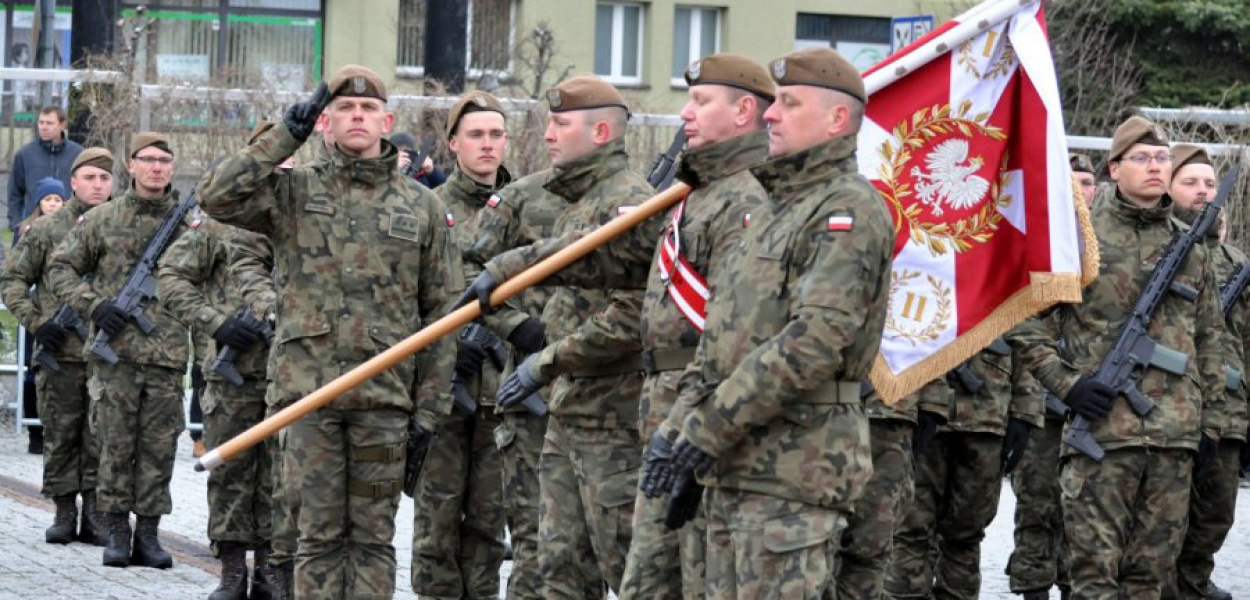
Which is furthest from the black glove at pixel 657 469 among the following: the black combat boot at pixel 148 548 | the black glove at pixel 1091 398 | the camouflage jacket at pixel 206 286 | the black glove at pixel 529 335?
the black combat boot at pixel 148 548

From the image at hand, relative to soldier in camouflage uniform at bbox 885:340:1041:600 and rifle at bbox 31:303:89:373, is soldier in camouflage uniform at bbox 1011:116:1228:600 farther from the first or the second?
rifle at bbox 31:303:89:373

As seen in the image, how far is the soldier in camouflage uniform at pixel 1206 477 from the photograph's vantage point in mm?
10492

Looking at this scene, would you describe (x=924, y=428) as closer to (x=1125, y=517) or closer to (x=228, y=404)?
(x=1125, y=517)

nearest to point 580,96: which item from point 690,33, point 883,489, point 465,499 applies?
point 883,489

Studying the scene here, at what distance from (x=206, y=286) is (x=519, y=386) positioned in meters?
3.59

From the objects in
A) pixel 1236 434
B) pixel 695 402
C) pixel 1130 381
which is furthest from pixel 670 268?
pixel 1236 434

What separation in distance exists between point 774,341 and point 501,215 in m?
3.35

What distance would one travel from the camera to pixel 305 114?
7801mm

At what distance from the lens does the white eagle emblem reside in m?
7.76

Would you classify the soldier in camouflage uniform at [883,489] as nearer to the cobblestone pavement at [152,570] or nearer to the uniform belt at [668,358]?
the uniform belt at [668,358]

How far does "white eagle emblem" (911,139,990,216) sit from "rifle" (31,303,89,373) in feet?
21.2

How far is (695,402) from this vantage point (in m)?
6.38

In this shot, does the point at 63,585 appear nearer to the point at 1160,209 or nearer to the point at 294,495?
the point at 294,495

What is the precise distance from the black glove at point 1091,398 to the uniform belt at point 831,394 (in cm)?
315
